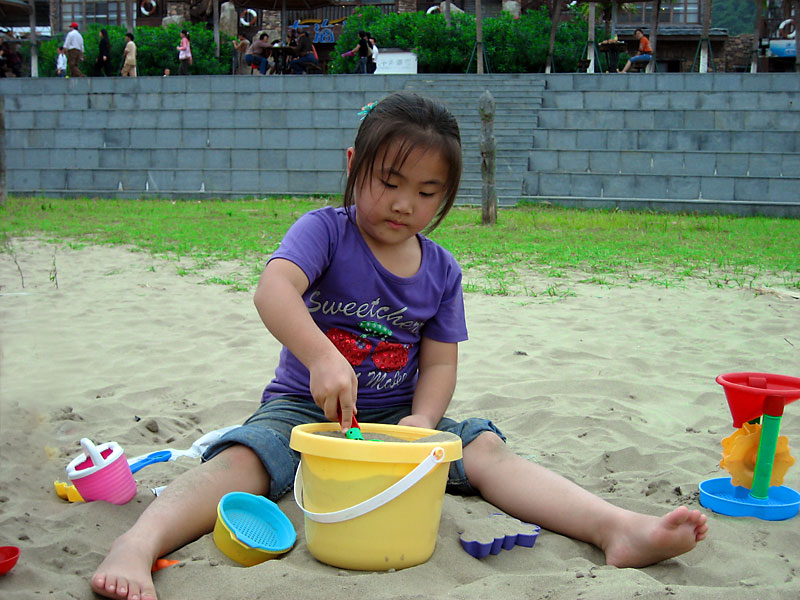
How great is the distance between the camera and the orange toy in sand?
5.93 feet

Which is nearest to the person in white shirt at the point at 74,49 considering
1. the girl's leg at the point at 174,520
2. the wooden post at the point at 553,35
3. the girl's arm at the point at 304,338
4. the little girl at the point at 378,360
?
the wooden post at the point at 553,35

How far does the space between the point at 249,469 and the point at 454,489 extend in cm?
50

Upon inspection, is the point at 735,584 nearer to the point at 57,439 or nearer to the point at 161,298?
the point at 57,439

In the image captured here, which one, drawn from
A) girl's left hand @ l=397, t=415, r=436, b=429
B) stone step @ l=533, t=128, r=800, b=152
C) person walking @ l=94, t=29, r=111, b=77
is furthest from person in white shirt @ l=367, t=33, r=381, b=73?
girl's left hand @ l=397, t=415, r=436, b=429

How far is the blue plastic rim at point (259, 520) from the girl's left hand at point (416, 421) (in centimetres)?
34

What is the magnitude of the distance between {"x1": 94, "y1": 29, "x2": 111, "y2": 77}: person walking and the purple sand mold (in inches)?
645

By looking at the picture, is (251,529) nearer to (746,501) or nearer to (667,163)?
(746,501)

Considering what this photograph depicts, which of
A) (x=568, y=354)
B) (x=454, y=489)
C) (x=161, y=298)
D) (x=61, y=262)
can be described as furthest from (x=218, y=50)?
(x=454, y=489)

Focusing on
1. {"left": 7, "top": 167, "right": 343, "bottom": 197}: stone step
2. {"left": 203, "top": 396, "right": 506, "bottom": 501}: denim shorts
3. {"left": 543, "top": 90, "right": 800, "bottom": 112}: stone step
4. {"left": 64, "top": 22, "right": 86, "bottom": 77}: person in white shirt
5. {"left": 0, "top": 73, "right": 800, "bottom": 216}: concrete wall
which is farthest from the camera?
{"left": 64, "top": 22, "right": 86, "bottom": 77}: person in white shirt

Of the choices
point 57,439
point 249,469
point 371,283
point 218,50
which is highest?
point 218,50

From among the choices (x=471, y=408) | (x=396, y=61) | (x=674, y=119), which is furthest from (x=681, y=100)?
(x=471, y=408)

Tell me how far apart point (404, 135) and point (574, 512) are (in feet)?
2.86

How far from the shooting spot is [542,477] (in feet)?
5.71

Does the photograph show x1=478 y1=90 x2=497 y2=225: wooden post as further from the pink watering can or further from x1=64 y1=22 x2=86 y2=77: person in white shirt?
x1=64 y1=22 x2=86 y2=77: person in white shirt
